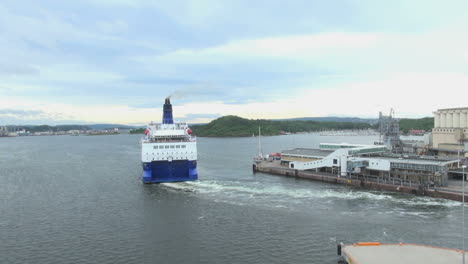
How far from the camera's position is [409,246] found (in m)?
16.7

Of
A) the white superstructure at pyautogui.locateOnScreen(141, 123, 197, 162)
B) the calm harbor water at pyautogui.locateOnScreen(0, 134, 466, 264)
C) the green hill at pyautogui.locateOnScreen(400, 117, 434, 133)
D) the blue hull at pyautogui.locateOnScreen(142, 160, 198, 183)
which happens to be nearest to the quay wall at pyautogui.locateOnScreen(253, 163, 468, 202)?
the calm harbor water at pyautogui.locateOnScreen(0, 134, 466, 264)

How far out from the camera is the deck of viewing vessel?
1494cm

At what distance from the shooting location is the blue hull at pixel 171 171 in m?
38.8

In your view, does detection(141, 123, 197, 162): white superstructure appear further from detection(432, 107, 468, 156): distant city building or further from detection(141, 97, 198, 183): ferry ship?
detection(432, 107, 468, 156): distant city building

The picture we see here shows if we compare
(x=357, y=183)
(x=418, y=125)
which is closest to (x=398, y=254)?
(x=357, y=183)

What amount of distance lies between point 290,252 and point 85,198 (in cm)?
2234

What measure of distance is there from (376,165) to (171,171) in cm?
2253

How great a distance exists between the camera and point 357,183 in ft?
123

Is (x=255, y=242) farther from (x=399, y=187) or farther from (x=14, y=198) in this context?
(x=14, y=198)

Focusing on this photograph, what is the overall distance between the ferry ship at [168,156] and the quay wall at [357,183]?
1256cm

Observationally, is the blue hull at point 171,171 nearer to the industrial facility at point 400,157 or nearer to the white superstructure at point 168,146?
the white superstructure at point 168,146

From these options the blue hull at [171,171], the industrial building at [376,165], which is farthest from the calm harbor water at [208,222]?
the industrial building at [376,165]

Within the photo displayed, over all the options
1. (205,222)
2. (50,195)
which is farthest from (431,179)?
(50,195)

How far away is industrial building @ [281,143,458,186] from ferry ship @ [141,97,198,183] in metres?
14.0
